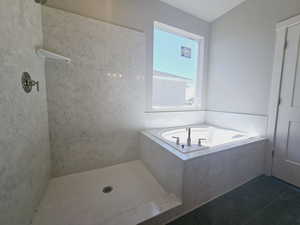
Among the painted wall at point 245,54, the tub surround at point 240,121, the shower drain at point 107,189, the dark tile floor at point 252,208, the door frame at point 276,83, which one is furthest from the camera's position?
the tub surround at point 240,121

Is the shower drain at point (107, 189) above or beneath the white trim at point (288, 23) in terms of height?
beneath

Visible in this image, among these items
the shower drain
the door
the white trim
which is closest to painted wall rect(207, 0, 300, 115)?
the white trim

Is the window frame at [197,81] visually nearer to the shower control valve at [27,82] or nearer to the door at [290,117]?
the door at [290,117]

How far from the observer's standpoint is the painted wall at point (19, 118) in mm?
786

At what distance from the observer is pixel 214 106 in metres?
2.52

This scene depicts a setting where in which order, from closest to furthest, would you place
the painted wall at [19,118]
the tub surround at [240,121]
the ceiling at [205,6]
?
the painted wall at [19,118], the tub surround at [240,121], the ceiling at [205,6]

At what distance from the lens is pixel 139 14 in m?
1.86

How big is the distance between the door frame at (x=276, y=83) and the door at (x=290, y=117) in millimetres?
32

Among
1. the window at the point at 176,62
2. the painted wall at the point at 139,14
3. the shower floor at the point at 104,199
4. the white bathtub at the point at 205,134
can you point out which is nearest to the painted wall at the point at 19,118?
the shower floor at the point at 104,199

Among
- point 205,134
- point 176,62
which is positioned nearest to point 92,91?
point 176,62

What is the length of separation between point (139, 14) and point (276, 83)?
2080mm

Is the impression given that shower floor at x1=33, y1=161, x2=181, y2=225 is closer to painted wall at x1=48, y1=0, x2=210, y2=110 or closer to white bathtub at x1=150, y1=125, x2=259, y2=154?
white bathtub at x1=150, y1=125, x2=259, y2=154

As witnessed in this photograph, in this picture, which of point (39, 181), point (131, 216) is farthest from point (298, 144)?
point (39, 181)

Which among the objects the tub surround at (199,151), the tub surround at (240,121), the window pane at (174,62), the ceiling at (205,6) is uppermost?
the ceiling at (205,6)
